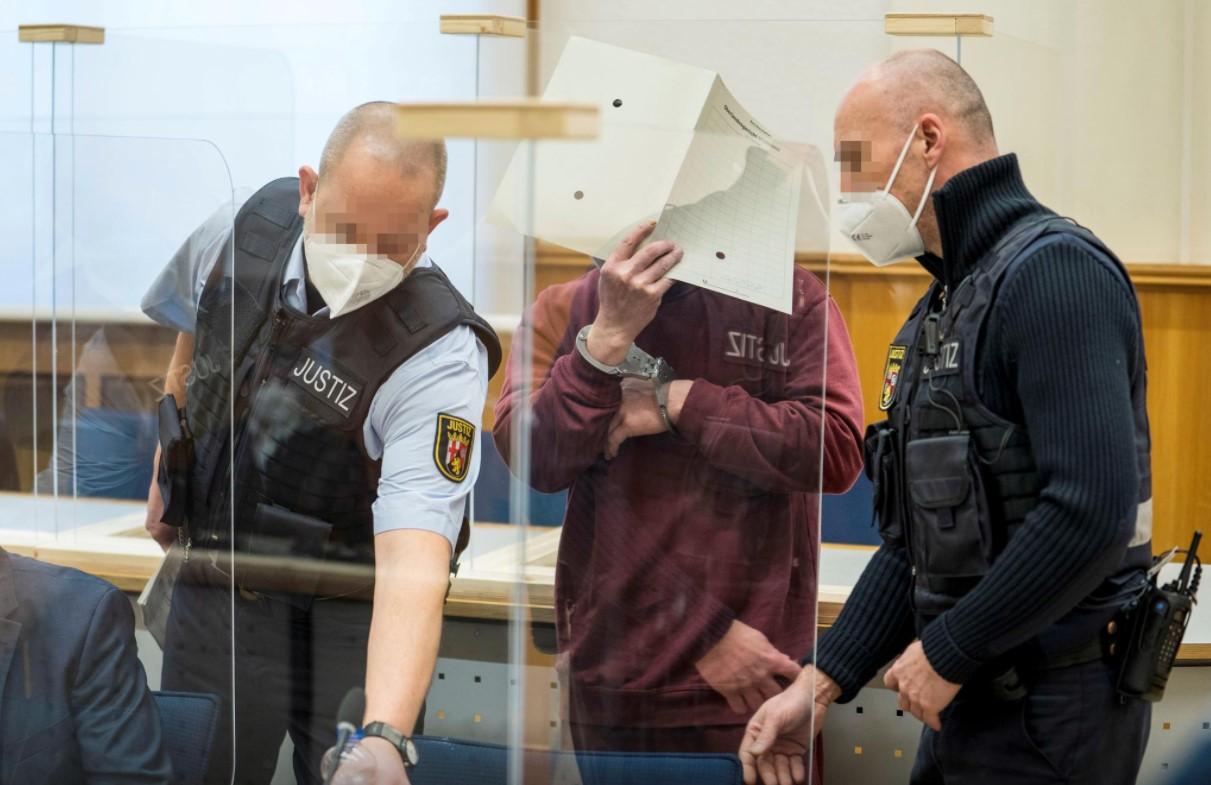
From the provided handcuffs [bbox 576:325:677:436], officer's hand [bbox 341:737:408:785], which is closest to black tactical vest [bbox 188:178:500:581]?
handcuffs [bbox 576:325:677:436]

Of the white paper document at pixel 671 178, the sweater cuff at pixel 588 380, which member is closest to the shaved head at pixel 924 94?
the white paper document at pixel 671 178

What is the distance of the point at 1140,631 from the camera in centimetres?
161

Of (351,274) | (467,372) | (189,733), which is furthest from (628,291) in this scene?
(189,733)

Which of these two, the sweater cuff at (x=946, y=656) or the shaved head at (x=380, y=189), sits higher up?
the shaved head at (x=380, y=189)

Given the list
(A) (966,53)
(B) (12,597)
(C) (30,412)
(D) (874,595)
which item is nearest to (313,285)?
(C) (30,412)

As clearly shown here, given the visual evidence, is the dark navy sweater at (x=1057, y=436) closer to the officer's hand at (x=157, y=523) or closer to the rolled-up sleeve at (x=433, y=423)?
the rolled-up sleeve at (x=433, y=423)

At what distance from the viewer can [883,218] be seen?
1736 mm

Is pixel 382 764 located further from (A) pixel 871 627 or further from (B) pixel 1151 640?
(B) pixel 1151 640

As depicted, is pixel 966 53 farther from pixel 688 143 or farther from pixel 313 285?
pixel 313 285

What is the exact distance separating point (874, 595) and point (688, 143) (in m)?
0.68

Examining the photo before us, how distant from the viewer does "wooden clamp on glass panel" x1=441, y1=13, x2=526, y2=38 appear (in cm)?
164

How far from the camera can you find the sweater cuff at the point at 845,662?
5.76 ft

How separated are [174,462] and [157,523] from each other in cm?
9

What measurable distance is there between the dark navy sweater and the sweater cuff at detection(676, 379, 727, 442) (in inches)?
12.3
